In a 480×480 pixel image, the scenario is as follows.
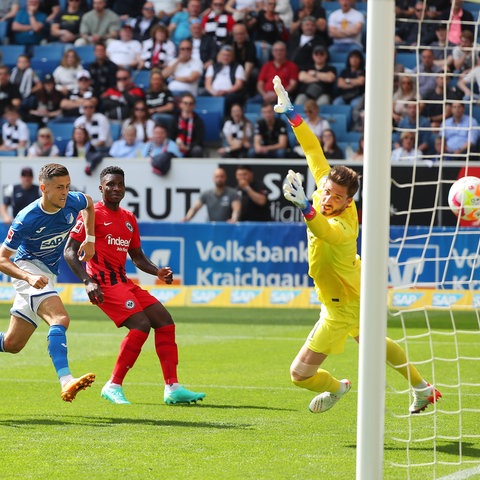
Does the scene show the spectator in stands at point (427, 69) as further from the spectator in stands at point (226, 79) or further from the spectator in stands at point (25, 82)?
the spectator in stands at point (25, 82)

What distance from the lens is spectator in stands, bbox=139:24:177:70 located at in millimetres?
21297

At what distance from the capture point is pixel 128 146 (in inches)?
767

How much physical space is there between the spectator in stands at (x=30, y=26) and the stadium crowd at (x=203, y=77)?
1.20 feet

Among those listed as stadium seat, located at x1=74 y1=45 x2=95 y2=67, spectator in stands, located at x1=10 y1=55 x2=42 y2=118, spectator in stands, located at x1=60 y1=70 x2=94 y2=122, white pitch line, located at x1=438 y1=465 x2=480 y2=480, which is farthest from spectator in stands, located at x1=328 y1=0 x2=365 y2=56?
white pitch line, located at x1=438 y1=465 x2=480 y2=480

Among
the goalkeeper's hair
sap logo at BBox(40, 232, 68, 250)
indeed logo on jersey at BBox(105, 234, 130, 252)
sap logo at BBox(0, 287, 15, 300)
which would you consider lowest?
sap logo at BBox(0, 287, 15, 300)

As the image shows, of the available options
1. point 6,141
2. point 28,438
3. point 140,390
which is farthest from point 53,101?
point 28,438

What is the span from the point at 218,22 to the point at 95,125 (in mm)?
3274

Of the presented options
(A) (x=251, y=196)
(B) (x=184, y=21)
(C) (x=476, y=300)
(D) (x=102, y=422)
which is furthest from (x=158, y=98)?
(D) (x=102, y=422)

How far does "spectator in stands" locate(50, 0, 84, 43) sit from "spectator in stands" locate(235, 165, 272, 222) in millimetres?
6872

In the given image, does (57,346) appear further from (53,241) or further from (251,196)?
(251,196)

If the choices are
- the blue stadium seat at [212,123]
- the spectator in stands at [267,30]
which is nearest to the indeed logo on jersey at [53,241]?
the blue stadium seat at [212,123]

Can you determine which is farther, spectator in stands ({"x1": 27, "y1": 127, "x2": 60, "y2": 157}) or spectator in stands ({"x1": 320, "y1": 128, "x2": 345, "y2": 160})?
spectator in stands ({"x1": 27, "y1": 127, "x2": 60, "y2": 157})

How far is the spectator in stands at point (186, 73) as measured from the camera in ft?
68.4

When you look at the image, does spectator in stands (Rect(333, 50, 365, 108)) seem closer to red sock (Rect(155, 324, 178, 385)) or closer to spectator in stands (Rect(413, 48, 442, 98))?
spectator in stands (Rect(413, 48, 442, 98))
